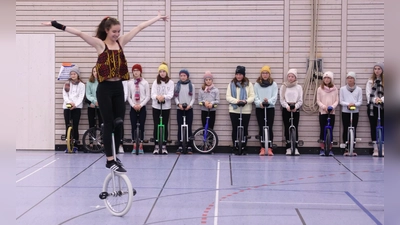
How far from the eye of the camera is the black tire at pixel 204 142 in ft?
36.2

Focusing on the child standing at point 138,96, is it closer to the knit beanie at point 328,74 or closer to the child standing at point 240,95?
the child standing at point 240,95

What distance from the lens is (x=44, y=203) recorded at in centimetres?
662

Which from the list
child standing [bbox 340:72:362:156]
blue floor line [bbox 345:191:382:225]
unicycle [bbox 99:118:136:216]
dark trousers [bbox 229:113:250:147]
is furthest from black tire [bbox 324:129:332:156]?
unicycle [bbox 99:118:136:216]

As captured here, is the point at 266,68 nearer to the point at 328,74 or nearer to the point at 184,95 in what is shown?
the point at 328,74

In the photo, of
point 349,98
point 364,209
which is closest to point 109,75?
point 364,209

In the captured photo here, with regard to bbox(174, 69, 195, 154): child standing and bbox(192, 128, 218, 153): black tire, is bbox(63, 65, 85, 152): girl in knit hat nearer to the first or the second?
bbox(174, 69, 195, 154): child standing

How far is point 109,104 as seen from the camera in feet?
17.8

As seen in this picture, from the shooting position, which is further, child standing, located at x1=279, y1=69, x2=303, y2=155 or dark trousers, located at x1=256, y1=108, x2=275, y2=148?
dark trousers, located at x1=256, y1=108, x2=275, y2=148

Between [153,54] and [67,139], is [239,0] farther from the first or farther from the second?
[67,139]

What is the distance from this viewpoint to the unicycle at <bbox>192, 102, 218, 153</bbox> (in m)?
11.0

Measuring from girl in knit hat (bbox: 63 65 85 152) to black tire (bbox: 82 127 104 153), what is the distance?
0.96 ft

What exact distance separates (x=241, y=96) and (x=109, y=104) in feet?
19.3

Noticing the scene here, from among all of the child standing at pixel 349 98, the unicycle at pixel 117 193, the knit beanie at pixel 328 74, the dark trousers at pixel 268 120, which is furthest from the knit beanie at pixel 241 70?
the unicycle at pixel 117 193
